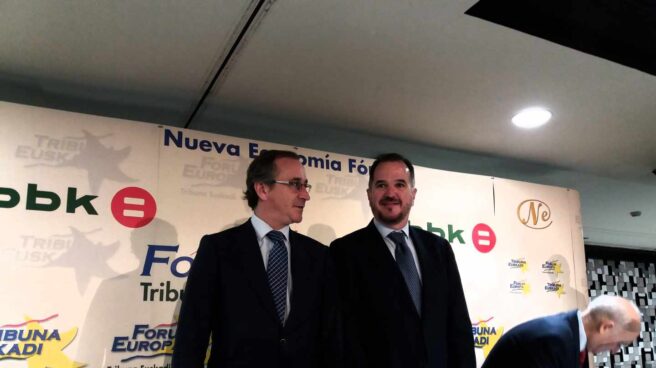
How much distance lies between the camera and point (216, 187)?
8.26ft

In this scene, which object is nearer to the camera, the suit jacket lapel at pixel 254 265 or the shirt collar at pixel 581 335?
the suit jacket lapel at pixel 254 265

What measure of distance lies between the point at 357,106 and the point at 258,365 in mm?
1425

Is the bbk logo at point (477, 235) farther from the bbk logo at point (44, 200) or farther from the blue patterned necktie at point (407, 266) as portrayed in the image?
the bbk logo at point (44, 200)

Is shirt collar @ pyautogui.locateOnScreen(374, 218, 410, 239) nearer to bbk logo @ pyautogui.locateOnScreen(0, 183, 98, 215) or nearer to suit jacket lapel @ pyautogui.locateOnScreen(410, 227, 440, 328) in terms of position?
suit jacket lapel @ pyautogui.locateOnScreen(410, 227, 440, 328)

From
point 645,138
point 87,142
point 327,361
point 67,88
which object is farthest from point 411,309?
point 645,138

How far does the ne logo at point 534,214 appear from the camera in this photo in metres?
3.32

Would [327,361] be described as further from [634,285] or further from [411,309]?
[634,285]

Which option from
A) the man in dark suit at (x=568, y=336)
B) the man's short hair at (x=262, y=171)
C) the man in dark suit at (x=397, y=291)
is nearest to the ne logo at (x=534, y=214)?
the man in dark suit at (x=568, y=336)

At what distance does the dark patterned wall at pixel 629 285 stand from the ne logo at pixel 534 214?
316cm

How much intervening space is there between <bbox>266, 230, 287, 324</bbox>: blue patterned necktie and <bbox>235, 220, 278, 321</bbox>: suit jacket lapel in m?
0.03

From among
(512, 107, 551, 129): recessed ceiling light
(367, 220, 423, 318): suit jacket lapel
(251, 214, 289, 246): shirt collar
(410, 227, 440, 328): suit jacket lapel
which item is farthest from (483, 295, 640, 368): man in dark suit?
(251, 214, 289, 246): shirt collar

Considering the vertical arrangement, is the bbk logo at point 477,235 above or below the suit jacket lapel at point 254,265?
above

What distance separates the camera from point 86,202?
88.7 inches

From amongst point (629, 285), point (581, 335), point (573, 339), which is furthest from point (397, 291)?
point (629, 285)
